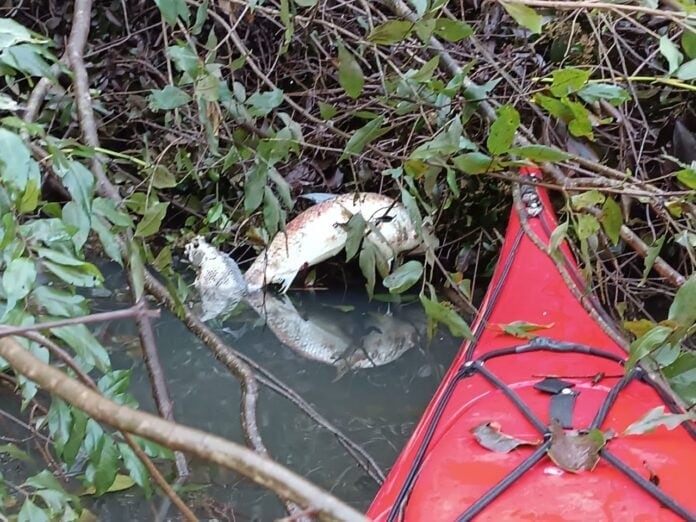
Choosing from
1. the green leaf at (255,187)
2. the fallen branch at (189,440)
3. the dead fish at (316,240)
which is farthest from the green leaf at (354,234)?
the dead fish at (316,240)

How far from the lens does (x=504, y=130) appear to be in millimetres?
717

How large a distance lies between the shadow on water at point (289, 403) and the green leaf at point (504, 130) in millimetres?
482

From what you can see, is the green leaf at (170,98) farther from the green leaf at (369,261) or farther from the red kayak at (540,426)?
the red kayak at (540,426)

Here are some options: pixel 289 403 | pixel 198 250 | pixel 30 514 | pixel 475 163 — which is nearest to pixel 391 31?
pixel 475 163

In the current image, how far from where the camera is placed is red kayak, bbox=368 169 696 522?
23.9 inches

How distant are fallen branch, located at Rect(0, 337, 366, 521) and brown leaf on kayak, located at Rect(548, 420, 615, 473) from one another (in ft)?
1.58

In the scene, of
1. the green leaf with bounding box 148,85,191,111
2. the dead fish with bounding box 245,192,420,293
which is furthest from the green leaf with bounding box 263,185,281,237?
the dead fish with bounding box 245,192,420,293

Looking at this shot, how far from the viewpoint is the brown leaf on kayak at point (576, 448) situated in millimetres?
628

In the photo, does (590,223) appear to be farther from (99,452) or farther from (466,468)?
(99,452)

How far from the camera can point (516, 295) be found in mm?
1021

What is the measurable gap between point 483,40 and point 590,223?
2.93 feet

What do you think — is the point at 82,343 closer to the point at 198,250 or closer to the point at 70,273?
the point at 70,273

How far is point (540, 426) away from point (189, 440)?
556 millimetres

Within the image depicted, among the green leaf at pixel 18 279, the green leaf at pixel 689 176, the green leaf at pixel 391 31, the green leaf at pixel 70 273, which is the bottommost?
the green leaf at pixel 689 176
